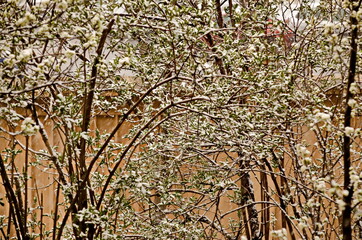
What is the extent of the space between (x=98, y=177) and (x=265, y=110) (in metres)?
0.84

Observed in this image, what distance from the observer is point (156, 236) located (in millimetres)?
2627

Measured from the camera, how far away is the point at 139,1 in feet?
8.21

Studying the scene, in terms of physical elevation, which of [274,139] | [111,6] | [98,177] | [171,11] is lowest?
[98,177]

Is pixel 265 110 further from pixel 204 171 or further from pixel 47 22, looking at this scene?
pixel 47 22

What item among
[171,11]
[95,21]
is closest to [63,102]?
[95,21]

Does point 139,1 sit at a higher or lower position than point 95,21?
higher

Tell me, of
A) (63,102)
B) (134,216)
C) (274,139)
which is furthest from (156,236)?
(63,102)

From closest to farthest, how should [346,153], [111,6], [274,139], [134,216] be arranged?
[346,153], [111,6], [274,139], [134,216]

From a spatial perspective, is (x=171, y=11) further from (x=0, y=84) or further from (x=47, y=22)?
(x=0, y=84)

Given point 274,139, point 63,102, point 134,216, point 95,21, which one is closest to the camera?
point 95,21

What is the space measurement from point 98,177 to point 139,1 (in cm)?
83

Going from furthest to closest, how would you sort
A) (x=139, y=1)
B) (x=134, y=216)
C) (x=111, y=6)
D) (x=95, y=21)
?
(x=134, y=216), (x=139, y=1), (x=111, y=6), (x=95, y=21)

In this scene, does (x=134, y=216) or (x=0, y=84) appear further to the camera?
(x=134, y=216)

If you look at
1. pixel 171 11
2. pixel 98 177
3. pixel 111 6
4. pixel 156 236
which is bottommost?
pixel 156 236
